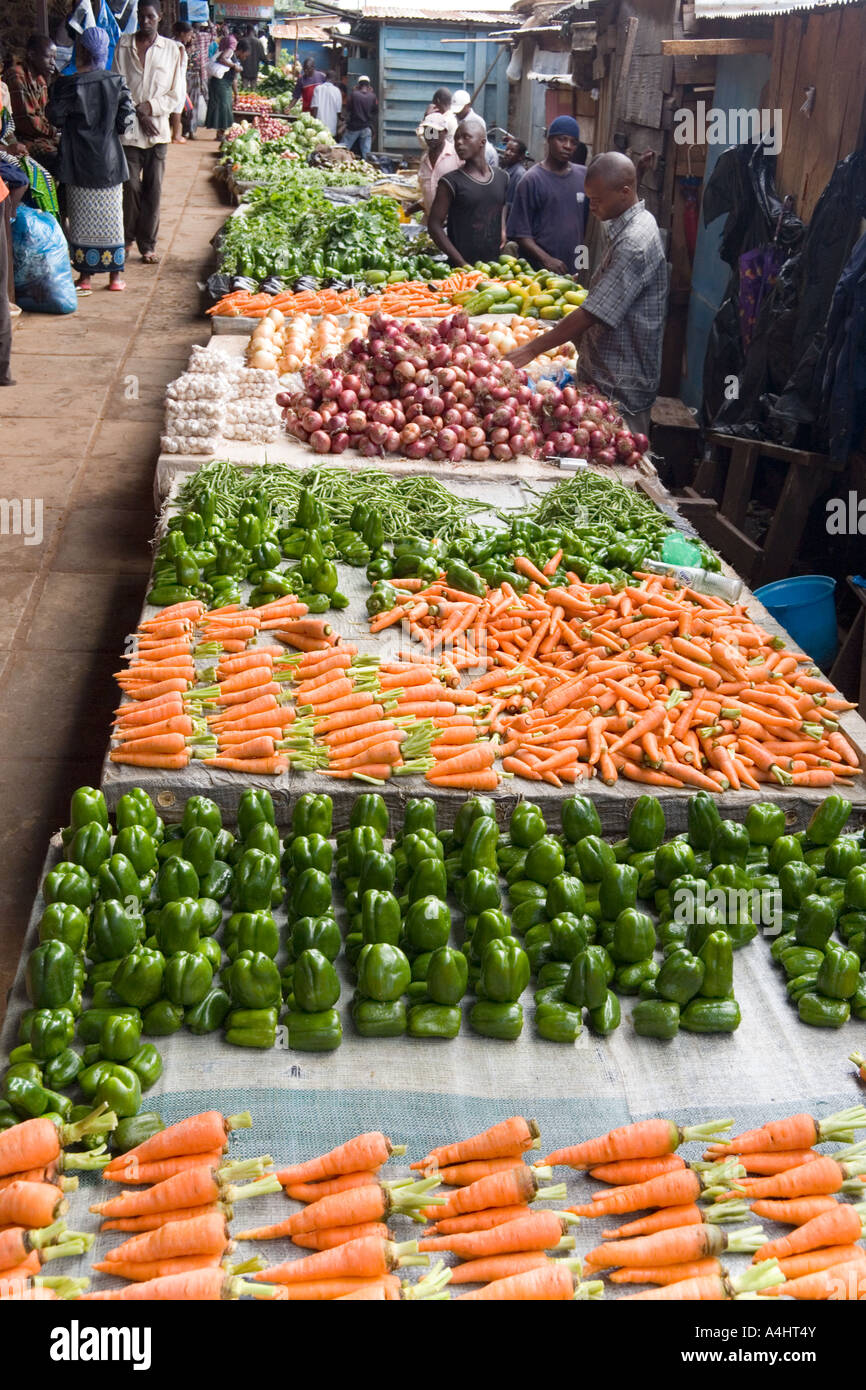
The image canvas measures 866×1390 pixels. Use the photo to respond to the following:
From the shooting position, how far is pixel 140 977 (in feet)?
8.00

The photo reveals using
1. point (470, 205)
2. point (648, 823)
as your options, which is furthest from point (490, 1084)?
point (470, 205)

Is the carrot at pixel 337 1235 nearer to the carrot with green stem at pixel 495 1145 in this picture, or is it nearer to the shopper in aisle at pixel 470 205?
the carrot with green stem at pixel 495 1145

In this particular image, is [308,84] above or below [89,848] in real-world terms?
above

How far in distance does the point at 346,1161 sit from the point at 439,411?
408 cm

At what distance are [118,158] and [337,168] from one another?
18.5 ft

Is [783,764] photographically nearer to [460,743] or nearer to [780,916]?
[780,916]

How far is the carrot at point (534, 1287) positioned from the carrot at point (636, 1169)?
0.85 feet

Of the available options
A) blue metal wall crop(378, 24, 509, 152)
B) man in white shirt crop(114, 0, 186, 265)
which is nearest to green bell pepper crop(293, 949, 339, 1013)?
man in white shirt crop(114, 0, 186, 265)

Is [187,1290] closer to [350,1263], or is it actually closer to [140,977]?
[350,1263]

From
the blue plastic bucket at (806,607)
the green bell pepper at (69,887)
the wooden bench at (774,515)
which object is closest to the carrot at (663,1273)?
the green bell pepper at (69,887)

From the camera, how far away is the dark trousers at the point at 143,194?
12070 mm

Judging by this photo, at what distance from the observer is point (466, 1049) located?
2.52m
